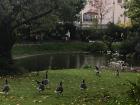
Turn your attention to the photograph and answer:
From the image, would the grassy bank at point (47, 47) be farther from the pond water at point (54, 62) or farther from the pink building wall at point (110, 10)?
the pink building wall at point (110, 10)

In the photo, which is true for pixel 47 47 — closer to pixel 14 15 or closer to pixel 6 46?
pixel 6 46

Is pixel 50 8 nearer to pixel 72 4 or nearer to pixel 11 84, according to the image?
pixel 72 4

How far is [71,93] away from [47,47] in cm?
4487

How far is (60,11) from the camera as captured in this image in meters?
34.1

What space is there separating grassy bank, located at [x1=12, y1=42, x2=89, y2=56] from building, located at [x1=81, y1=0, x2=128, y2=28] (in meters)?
22.6

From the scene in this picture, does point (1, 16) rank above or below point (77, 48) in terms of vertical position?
above

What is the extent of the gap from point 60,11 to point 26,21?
8.79 feet

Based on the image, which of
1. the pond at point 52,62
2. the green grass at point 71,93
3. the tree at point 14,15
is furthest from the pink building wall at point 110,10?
the green grass at point 71,93

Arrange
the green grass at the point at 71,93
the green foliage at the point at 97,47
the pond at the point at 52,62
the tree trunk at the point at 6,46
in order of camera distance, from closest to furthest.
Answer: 1. the green grass at the point at 71,93
2. the tree trunk at the point at 6,46
3. the pond at the point at 52,62
4. the green foliage at the point at 97,47

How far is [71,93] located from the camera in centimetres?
2297

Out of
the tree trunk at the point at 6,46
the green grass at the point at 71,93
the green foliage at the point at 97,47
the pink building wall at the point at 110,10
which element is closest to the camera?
the green grass at the point at 71,93

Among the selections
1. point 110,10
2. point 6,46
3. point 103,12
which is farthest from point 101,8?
point 6,46

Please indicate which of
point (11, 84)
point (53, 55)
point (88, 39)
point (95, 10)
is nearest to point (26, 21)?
point (11, 84)

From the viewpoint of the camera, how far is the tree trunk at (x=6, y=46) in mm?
33594
